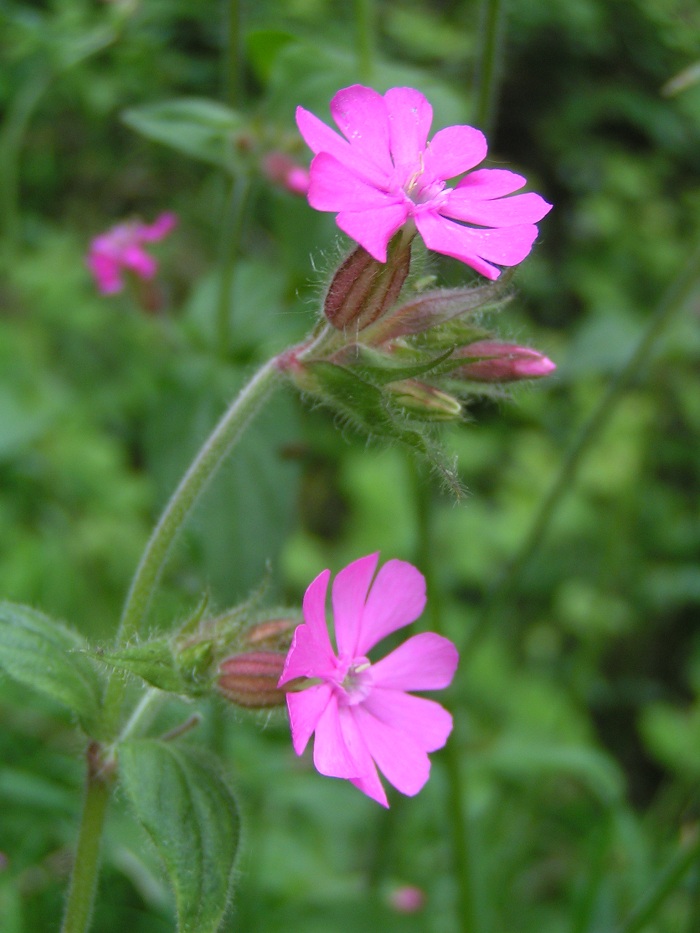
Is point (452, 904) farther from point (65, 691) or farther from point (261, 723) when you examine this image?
point (65, 691)

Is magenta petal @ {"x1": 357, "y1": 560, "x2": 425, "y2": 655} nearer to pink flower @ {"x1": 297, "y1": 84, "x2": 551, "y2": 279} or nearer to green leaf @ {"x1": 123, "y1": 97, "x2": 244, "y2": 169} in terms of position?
pink flower @ {"x1": 297, "y1": 84, "x2": 551, "y2": 279}

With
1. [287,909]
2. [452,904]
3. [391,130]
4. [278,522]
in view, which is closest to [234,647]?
[391,130]

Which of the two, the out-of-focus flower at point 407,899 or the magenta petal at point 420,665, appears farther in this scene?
the out-of-focus flower at point 407,899

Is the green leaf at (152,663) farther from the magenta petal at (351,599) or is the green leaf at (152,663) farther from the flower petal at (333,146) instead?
the flower petal at (333,146)

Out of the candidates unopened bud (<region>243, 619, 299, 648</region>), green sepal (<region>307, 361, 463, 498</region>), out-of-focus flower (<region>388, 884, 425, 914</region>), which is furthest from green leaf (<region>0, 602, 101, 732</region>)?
out-of-focus flower (<region>388, 884, 425, 914</region>)

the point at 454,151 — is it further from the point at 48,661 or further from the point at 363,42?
the point at 363,42

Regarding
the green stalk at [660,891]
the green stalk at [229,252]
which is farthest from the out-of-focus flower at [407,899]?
the green stalk at [229,252]
